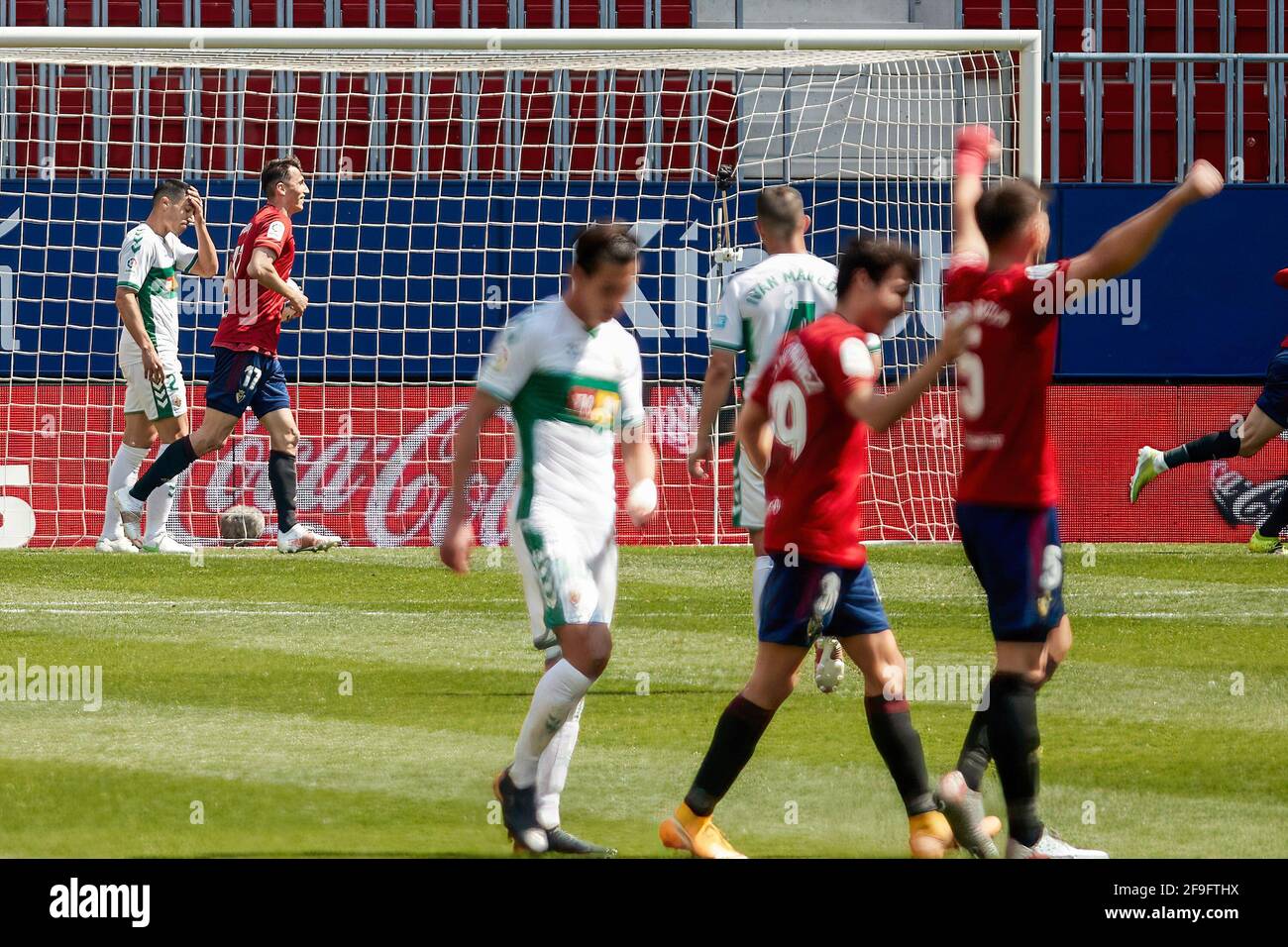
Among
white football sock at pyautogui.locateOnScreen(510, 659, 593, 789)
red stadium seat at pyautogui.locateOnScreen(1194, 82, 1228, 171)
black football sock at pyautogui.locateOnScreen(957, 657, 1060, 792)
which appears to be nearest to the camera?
white football sock at pyautogui.locateOnScreen(510, 659, 593, 789)

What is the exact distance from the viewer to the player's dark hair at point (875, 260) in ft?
15.5

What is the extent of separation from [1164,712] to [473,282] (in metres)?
10.3

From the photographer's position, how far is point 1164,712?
683cm

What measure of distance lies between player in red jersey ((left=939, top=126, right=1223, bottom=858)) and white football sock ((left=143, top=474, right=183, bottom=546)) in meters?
8.48

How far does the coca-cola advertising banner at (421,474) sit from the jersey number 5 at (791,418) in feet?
30.7

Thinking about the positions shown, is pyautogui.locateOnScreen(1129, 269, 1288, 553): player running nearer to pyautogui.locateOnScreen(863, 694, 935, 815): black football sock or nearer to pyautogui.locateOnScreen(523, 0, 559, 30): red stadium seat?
pyautogui.locateOnScreen(863, 694, 935, 815): black football sock

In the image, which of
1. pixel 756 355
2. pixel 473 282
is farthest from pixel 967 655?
pixel 473 282

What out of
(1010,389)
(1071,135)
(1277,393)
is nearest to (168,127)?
(1071,135)

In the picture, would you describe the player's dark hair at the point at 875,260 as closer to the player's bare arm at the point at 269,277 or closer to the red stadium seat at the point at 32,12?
the player's bare arm at the point at 269,277

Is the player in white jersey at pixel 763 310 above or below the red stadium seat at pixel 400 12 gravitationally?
below

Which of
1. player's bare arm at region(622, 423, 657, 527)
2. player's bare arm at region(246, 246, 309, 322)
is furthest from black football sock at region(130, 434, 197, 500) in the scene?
player's bare arm at region(622, 423, 657, 527)

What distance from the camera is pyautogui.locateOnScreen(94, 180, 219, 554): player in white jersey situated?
12164mm

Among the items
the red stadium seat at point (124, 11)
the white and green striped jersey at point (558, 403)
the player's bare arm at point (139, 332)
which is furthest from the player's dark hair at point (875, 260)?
the red stadium seat at point (124, 11)
